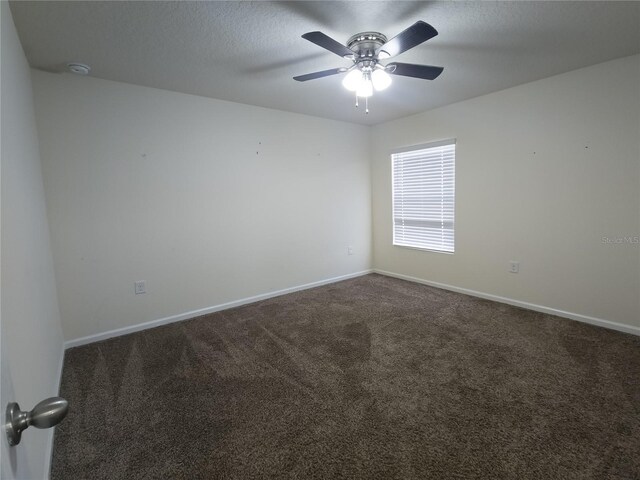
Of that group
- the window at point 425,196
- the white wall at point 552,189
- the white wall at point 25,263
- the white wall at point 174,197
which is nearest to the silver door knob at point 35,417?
the white wall at point 25,263

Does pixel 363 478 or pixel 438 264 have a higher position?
pixel 438 264

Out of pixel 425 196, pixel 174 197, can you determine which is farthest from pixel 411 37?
pixel 425 196

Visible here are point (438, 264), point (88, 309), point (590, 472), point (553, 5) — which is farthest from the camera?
point (438, 264)

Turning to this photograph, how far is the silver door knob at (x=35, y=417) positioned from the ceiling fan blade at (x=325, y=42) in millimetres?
1771

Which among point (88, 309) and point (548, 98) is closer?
point (88, 309)

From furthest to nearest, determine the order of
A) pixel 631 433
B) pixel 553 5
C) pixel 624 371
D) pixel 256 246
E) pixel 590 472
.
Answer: pixel 256 246, pixel 624 371, pixel 553 5, pixel 631 433, pixel 590 472

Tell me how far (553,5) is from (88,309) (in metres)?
4.08

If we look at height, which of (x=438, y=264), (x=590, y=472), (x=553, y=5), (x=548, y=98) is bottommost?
(x=590, y=472)

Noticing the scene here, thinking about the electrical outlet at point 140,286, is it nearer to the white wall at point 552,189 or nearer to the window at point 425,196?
the window at point 425,196

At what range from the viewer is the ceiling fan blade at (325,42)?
167cm

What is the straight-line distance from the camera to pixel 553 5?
1.86 m

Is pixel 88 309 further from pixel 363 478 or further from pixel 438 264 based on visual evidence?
pixel 438 264

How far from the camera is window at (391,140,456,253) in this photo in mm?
4008

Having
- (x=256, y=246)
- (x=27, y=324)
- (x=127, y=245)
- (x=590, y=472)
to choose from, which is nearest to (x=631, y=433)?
(x=590, y=472)
